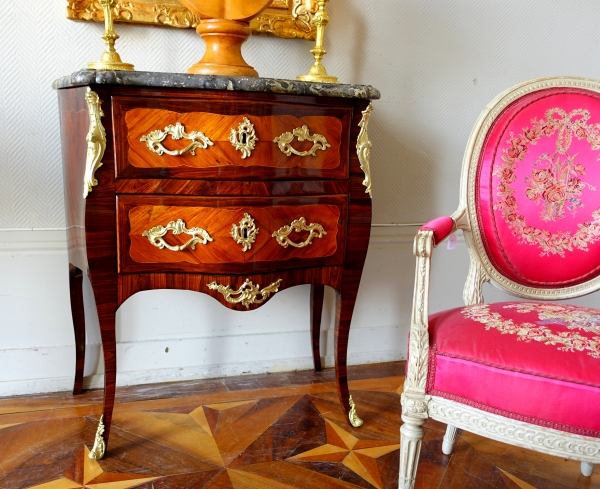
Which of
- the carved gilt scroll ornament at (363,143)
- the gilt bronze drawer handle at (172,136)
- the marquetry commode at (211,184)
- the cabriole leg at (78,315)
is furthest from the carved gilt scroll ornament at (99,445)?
the carved gilt scroll ornament at (363,143)

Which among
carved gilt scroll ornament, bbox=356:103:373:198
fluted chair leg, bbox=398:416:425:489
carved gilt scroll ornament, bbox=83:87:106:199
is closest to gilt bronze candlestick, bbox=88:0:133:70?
carved gilt scroll ornament, bbox=83:87:106:199

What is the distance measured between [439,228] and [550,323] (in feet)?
0.94

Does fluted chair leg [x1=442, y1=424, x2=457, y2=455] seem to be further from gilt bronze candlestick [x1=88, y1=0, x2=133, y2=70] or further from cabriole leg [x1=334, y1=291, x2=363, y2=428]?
gilt bronze candlestick [x1=88, y1=0, x2=133, y2=70]

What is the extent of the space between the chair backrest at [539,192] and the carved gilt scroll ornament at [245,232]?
52 centimetres

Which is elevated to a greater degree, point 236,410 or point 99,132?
point 99,132

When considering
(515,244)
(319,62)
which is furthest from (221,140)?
(515,244)

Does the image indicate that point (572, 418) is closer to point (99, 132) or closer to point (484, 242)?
point (484, 242)

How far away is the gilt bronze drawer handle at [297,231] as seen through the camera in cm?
133

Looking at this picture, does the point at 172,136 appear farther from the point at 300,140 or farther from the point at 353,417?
the point at 353,417

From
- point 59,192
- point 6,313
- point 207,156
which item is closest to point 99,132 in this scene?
point 207,156

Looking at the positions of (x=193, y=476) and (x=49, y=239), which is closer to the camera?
(x=193, y=476)

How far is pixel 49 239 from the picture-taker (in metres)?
1.68

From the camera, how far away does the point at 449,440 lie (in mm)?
1445

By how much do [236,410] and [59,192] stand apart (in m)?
0.85
